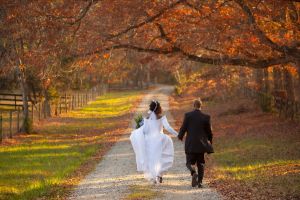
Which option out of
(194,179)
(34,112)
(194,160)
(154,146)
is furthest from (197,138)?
(34,112)

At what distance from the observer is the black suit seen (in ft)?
35.8

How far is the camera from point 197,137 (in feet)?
35.8

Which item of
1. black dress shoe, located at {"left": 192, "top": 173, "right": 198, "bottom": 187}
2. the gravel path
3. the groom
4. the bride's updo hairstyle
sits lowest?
the gravel path

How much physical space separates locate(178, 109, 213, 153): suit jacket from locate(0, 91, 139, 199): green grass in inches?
121

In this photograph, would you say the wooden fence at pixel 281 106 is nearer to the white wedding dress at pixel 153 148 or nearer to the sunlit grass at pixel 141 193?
the white wedding dress at pixel 153 148

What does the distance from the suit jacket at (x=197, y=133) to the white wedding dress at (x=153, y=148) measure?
0.69 meters

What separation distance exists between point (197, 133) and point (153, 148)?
1260mm

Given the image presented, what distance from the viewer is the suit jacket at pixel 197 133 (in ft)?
35.8

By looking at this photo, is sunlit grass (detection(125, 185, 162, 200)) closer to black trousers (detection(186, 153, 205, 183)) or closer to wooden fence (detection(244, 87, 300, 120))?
black trousers (detection(186, 153, 205, 183))

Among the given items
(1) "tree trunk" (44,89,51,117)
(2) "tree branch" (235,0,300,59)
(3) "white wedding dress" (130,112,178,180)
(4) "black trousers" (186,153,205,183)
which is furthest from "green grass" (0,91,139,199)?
(2) "tree branch" (235,0,300,59)

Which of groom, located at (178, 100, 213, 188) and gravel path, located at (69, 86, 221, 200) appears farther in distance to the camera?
groom, located at (178, 100, 213, 188)

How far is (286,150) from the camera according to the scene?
17.5 metres

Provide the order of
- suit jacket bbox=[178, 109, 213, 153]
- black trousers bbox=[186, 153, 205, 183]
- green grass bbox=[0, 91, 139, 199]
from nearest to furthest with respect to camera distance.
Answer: suit jacket bbox=[178, 109, 213, 153] → black trousers bbox=[186, 153, 205, 183] → green grass bbox=[0, 91, 139, 199]

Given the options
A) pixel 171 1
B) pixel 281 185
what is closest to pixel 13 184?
pixel 281 185
